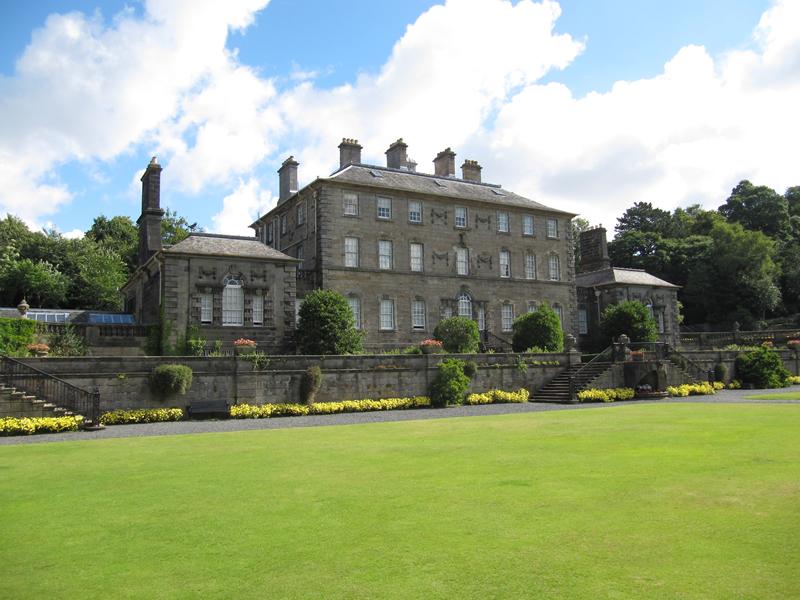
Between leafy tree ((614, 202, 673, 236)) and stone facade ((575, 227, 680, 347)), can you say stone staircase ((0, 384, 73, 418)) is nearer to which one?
stone facade ((575, 227, 680, 347))

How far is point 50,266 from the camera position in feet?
178

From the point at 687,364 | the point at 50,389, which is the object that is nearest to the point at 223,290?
the point at 50,389

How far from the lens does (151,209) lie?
117 feet

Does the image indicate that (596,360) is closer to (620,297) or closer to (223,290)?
(620,297)

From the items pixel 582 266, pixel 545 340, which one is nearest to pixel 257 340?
pixel 545 340

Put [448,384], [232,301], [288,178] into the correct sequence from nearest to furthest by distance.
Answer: [448,384]
[232,301]
[288,178]

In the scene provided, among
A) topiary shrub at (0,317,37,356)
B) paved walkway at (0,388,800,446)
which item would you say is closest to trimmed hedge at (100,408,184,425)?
paved walkway at (0,388,800,446)

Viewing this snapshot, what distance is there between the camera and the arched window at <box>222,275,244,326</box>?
3238 cm

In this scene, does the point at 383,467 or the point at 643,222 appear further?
the point at 643,222

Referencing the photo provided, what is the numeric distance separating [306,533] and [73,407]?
16.9 meters

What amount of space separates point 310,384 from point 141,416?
610cm

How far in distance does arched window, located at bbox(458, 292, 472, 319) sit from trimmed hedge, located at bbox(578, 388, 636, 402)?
12.1 metres

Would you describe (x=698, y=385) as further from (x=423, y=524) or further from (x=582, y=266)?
(x=423, y=524)

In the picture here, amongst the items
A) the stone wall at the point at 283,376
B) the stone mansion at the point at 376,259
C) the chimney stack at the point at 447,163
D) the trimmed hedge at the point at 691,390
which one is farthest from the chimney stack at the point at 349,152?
the trimmed hedge at the point at 691,390
